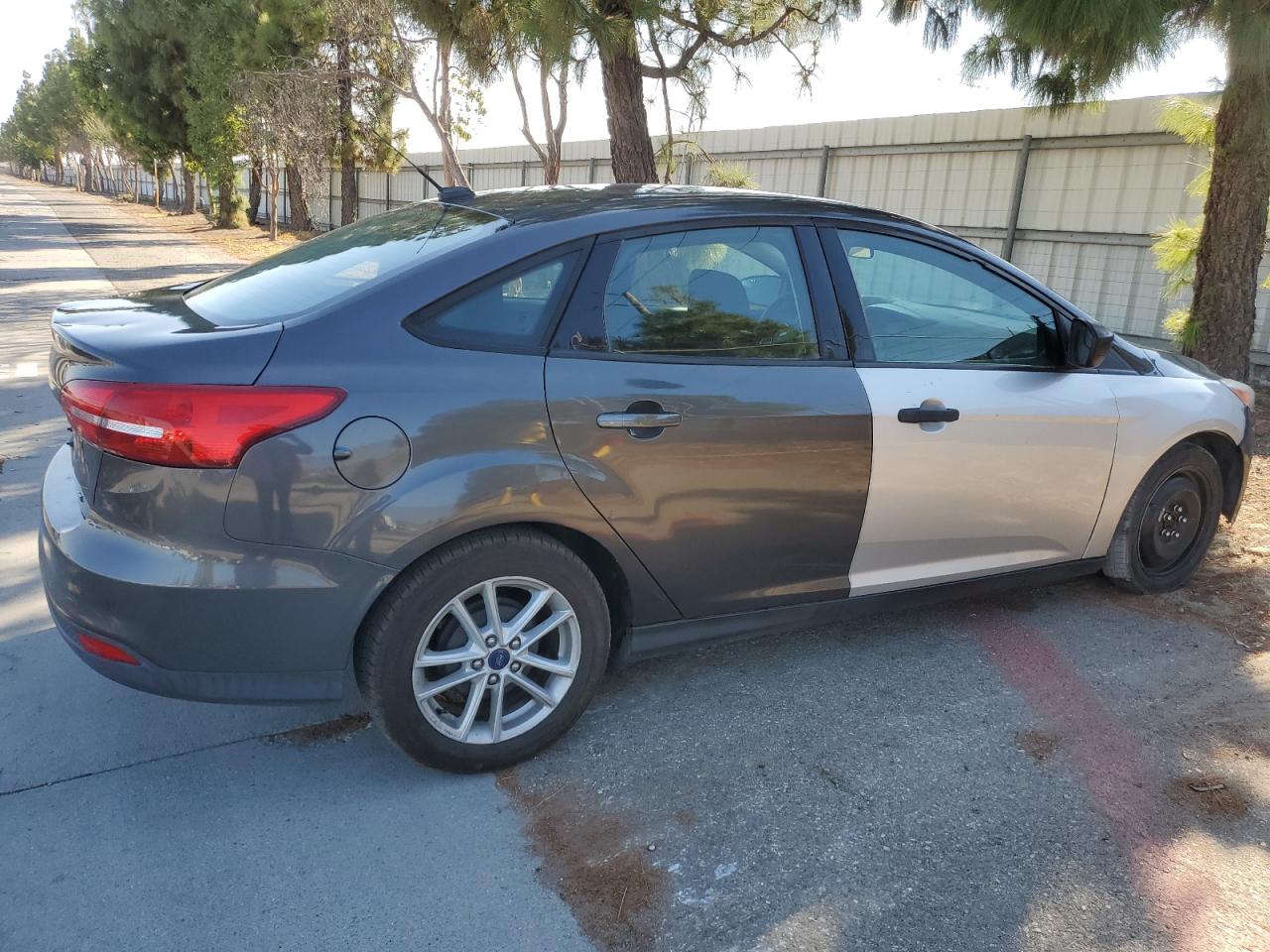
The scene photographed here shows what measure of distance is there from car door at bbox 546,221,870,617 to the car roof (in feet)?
0.28

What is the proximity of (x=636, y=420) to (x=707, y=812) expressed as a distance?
1.16 metres

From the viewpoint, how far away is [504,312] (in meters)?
2.81

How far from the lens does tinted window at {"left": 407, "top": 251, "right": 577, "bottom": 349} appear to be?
2.72 meters

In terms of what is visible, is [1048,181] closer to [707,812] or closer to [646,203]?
[646,203]

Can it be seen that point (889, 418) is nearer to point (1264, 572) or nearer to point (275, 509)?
point (275, 509)

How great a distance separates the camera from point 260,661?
8.52 ft

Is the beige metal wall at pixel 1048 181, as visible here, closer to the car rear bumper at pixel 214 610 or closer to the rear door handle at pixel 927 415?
the rear door handle at pixel 927 415

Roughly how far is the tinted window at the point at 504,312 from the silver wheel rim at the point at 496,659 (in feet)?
2.29

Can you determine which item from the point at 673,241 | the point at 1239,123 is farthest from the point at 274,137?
the point at 673,241

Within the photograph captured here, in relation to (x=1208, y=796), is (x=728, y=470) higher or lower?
higher

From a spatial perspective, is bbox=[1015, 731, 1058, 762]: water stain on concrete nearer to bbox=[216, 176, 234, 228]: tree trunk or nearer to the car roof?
the car roof

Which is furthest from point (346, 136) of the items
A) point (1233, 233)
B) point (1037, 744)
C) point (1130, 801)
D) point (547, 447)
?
A: point (1130, 801)

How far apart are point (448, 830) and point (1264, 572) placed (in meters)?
4.22

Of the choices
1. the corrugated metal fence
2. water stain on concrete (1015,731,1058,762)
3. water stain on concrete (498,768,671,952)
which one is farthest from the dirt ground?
water stain on concrete (1015,731,1058,762)
